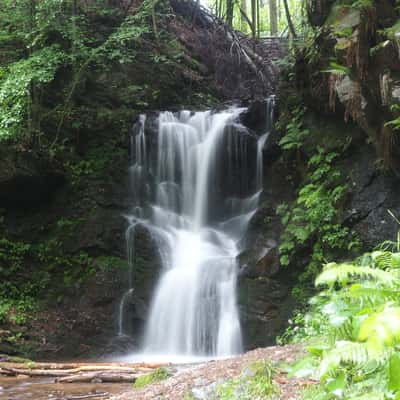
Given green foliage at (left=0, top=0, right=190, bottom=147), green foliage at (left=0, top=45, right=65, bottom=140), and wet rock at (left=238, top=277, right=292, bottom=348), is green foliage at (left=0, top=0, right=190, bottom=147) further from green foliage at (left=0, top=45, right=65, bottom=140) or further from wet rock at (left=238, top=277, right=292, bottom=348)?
wet rock at (left=238, top=277, right=292, bottom=348)

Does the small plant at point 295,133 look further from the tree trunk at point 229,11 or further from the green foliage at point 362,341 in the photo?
the green foliage at point 362,341

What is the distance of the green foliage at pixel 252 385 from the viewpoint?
3.72 metres

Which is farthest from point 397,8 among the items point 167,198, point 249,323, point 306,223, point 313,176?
point 167,198

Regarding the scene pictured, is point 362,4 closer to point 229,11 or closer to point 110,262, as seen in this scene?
point 110,262

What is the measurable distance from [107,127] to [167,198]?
284cm

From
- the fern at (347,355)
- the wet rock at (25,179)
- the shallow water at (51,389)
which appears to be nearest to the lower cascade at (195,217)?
the wet rock at (25,179)

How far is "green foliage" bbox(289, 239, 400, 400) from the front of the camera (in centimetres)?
142

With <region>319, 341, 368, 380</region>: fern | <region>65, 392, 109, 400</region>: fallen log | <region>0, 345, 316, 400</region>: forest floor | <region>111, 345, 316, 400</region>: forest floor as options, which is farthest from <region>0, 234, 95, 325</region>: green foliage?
<region>319, 341, 368, 380</region>: fern

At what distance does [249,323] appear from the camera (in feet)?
31.7

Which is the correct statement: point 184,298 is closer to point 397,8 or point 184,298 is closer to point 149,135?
point 149,135

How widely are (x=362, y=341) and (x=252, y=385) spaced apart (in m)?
1.97

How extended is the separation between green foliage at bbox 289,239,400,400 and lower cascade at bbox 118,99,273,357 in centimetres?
665

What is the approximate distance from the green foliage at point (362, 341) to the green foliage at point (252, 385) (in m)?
0.50

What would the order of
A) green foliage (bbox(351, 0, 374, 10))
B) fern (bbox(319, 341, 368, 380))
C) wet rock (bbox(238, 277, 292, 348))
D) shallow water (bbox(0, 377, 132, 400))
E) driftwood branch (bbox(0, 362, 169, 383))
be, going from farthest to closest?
wet rock (bbox(238, 277, 292, 348)) → green foliage (bbox(351, 0, 374, 10)) → driftwood branch (bbox(0, 362, 169, 383)) → shallow water (bbox(0, 377, 132, 400)) → fern (bbox(319, 341, 368, 380))
